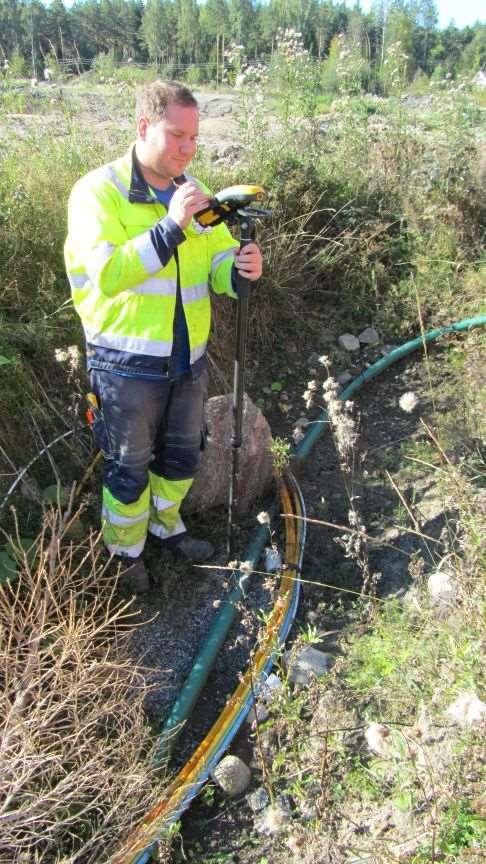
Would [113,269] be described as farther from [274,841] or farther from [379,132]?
[379,132]

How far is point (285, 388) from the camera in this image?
4.89 m

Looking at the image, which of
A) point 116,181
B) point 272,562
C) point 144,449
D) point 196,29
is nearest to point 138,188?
point 116,181

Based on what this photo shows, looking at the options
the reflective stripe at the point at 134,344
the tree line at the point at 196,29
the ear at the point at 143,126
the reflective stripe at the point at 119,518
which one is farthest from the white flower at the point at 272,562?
the tree line at the point at 196,29

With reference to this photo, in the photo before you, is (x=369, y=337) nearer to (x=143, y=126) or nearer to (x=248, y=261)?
(x=248, y=261)

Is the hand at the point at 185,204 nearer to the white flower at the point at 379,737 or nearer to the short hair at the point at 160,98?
the short hair at the point at 160,98

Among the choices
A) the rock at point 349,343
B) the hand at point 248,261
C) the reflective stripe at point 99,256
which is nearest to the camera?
the reflective stripe at point 99,256

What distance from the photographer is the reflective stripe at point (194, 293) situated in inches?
115

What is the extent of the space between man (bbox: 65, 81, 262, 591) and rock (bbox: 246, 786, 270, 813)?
3.88 feet

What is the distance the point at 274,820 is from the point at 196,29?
9.69 meters

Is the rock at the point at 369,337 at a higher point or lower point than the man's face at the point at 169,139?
lower

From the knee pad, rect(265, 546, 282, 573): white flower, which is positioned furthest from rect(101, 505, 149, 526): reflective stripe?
rect(265, 546, 282, 573): white flower

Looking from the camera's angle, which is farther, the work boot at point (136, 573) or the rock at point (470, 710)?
the work boot at point (136, 573)

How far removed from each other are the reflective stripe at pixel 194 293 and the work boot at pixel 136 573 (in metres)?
1.35

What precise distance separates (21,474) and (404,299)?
10.6 ft
